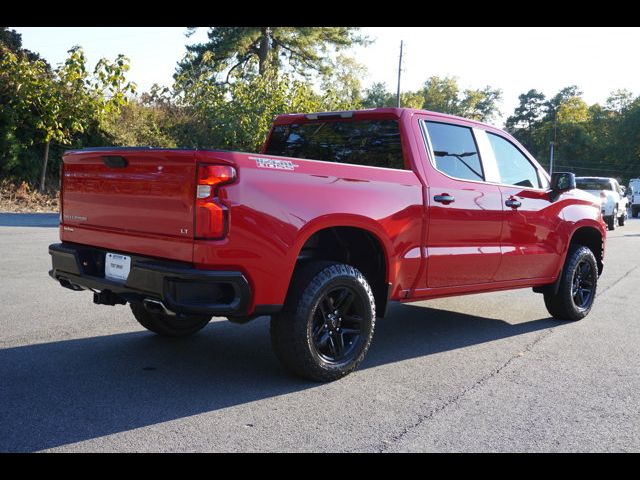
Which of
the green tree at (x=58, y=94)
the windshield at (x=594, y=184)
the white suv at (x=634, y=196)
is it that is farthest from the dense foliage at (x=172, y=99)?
the white suv at (x=634, y=196)

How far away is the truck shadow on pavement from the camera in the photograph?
3.60 metres

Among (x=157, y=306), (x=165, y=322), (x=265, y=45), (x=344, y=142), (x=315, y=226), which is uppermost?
(x=265, y=45)

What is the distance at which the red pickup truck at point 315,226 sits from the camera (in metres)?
3.94

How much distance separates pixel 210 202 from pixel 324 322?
1205mm

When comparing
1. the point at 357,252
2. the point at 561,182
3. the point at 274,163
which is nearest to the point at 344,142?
the point at 357,252

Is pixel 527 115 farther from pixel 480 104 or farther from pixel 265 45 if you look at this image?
pixel 265 45

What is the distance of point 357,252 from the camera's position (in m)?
5.07

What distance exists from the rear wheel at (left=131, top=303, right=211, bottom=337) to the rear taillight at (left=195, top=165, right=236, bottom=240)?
1.74 m

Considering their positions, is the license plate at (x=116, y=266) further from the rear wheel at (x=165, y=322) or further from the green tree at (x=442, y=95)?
the green tree at (x=442, y=95)

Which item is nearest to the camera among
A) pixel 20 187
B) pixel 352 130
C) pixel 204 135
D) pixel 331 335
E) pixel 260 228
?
pixel 260 228

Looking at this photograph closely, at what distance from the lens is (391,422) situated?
147 inches

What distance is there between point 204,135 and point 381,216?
23.6m
